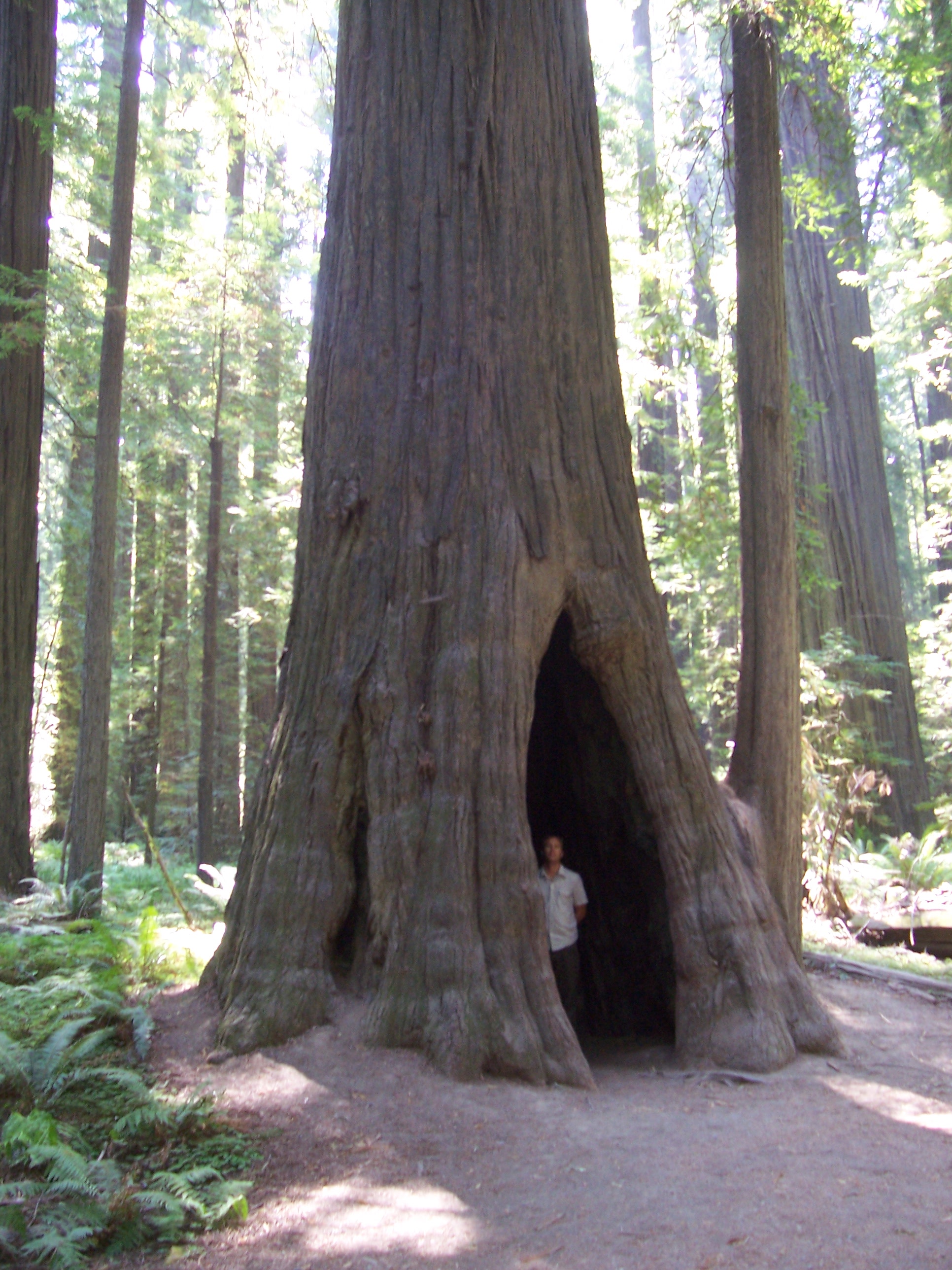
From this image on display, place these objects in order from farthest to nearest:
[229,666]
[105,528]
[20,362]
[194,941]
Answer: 1. [229,666]
2. [20,362]
3. [105,528]
4. [194,941]

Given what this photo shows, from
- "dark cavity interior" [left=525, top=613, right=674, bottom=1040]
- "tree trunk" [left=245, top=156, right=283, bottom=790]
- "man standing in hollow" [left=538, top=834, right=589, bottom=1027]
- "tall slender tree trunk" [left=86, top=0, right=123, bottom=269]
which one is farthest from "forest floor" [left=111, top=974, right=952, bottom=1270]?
"tree trunk" [left=245, top=156, right=283, bottom=790]

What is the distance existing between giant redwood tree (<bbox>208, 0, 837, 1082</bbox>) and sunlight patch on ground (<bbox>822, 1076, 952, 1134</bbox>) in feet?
1.51

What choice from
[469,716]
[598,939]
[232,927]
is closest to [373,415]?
[469,716]

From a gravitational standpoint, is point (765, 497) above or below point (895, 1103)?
above

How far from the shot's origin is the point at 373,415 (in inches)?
260

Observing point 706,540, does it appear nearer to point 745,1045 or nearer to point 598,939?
point 598,939

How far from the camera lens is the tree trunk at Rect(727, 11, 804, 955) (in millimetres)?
7496

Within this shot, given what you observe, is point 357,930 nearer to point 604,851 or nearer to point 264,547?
point 604,851

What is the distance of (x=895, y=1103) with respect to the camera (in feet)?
18.0

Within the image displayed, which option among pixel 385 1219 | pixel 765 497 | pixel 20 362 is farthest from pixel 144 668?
pixel 385 1219

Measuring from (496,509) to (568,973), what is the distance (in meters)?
3.89

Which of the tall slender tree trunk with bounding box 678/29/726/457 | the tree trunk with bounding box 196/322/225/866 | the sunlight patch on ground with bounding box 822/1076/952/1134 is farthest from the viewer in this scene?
the tree trunk with bounding box 196/322/225/866

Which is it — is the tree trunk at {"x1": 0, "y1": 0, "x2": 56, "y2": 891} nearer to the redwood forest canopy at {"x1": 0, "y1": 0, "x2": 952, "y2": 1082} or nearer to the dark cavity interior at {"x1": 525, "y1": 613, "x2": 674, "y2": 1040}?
the redwood forest canopy at {"x1": 0, "y1": 0, "x2": 952, "y2": 1082}

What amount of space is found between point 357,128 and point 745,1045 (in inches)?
271
